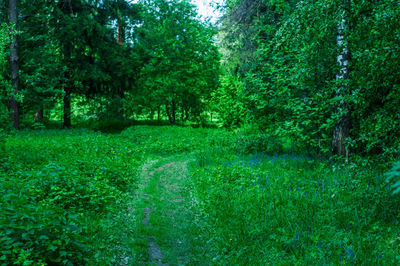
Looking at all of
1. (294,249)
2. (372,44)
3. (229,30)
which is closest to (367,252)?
(294,249)

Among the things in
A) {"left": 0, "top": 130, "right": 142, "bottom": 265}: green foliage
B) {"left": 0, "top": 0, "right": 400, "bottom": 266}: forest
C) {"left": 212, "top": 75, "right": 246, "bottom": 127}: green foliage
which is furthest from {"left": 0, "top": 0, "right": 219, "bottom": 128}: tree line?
{"left": 0, "top": 130, "right": 142, "bottom": 265}: green foliage

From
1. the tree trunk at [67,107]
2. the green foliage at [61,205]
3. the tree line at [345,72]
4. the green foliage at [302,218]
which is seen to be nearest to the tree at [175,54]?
the tree trunk at [67,107]

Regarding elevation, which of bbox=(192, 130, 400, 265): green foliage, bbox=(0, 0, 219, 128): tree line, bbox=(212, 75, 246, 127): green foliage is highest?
bbox=(0, 0, 219, 128): tree line

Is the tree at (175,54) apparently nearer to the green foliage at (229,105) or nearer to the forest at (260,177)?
the green foliage at (229,105)

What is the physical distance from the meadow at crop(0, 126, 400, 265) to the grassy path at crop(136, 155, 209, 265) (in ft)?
0.14

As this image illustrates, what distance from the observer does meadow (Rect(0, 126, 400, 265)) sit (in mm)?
4043

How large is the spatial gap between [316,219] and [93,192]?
5248 mm

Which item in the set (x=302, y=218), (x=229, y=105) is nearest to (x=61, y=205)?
(x=302, y=218)

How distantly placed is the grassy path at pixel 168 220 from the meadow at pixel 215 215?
4 centimetres

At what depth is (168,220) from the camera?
6578mm

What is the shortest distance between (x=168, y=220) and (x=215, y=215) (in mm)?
1157

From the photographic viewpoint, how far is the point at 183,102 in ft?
96.4

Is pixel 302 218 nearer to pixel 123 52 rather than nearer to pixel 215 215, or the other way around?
pixel 215 215

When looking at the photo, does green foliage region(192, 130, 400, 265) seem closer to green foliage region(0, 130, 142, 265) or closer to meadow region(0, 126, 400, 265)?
meadow region(0, 126, 400, 265)
